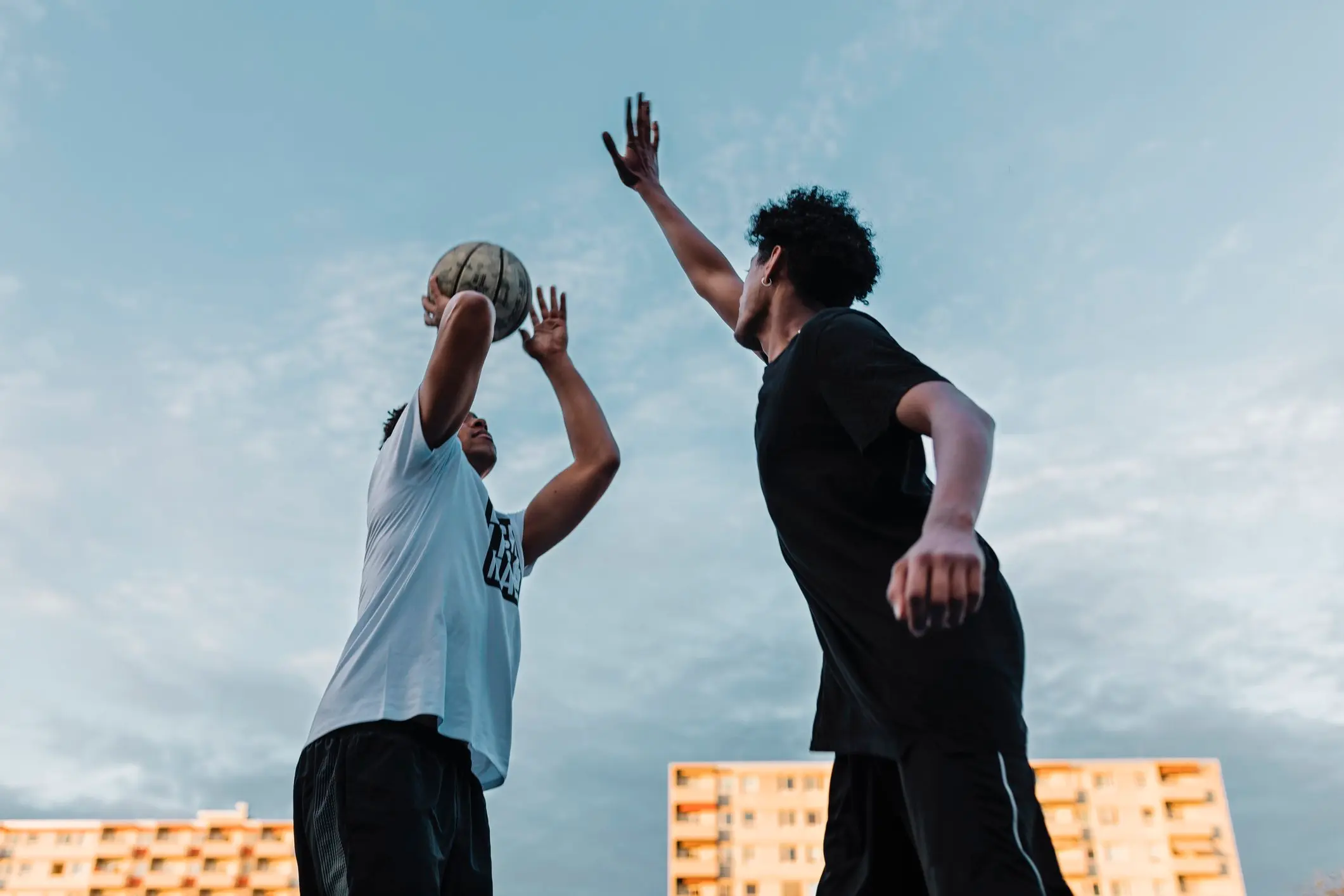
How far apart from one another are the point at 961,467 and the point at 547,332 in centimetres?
377

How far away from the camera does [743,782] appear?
83.4 metres

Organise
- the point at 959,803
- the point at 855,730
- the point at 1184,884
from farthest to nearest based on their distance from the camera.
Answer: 1. the point at 1184,884
2. the point at 855,730
3. the point at 959,803

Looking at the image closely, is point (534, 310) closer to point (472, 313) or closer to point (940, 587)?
point (472, 313)

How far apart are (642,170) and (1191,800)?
93682 millimetres

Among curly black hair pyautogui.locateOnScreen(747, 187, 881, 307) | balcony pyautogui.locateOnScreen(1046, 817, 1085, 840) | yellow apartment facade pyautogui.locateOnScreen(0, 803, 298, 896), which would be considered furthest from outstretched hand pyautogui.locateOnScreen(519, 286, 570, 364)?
yellow apartment facade pyautogui.locateOnScreen(0, 803, 298, 896)

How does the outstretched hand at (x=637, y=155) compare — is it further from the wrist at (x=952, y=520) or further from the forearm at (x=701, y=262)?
the wrist at (x=952, y=520)

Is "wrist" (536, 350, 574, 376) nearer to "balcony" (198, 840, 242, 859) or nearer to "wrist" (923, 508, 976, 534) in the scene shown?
"wrist" (923, 508, 976, 534)

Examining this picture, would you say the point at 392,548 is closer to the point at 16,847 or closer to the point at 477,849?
the point at 477,849

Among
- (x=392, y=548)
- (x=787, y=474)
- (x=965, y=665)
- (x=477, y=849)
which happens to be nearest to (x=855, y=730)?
Answer: (x=965, y=665)

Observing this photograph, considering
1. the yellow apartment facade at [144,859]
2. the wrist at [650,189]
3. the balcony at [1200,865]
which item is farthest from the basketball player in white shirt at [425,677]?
the yellow apartment facade at [144,859]

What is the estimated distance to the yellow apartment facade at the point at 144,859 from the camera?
307 feet

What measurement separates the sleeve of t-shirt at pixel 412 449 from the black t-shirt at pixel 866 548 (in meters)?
1.70

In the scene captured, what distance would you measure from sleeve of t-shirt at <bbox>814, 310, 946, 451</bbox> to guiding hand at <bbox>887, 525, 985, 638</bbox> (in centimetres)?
47

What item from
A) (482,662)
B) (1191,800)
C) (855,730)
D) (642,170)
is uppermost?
(1191,800)
